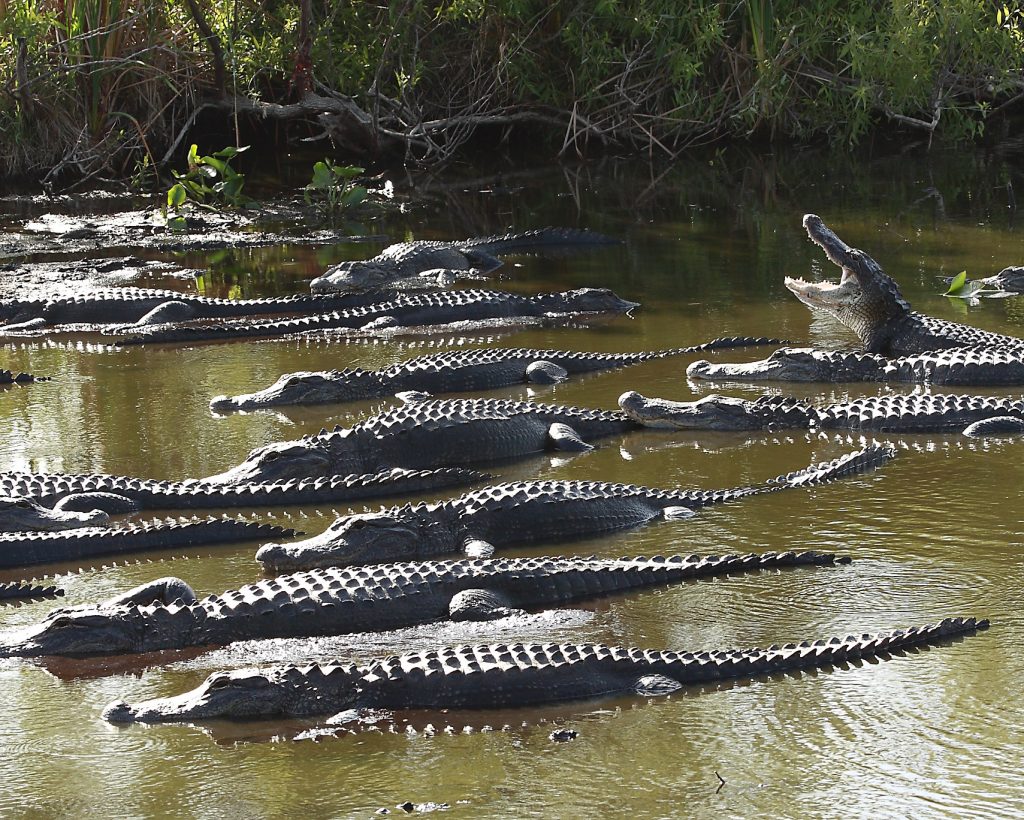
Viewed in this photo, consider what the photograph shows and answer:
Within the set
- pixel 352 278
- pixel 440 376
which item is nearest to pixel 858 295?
pixel 440 376

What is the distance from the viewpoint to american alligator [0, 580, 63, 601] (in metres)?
5.21

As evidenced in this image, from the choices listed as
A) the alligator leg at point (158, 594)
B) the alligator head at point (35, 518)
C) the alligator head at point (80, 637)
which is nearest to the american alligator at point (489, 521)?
the alligator leg at point (158, 594)

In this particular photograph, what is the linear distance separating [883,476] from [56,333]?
5.96 metres

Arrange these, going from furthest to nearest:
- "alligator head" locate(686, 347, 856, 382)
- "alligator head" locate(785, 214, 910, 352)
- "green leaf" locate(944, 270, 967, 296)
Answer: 1. "green leaf" locate(944, 270, 967, 296)
2. "alligator head" locate(785, 214, 910, 352)
3. "alligator head" locate(686, 347, 856, 382)

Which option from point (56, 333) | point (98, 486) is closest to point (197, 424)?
point (98, 486)

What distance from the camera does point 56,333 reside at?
32.6 feet

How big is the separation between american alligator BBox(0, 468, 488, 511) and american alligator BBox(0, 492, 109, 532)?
0.11 m

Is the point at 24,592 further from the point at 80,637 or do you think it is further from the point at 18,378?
the point at 18,378

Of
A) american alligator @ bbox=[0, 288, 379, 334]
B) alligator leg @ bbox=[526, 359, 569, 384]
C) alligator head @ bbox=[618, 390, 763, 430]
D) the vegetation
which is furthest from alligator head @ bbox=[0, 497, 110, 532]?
the vegetation

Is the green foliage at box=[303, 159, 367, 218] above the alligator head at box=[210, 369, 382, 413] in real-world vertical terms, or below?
above

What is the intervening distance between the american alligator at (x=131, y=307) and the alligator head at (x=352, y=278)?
0.43 meters

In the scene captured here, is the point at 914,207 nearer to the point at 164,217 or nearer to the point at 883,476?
the point at 164,217

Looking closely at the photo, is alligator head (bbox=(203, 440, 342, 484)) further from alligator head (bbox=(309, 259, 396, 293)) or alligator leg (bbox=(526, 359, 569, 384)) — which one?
alligator head (bbox=(309, 259, 396, 293))

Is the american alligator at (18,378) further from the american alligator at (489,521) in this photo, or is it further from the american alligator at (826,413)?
the american alligator at (826,413)
